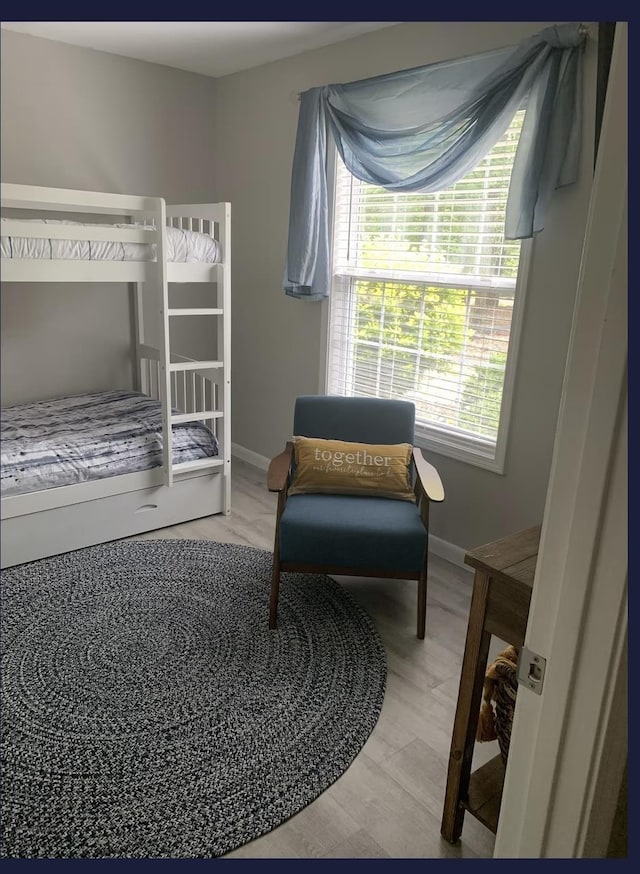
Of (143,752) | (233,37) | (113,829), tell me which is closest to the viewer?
(233,37)

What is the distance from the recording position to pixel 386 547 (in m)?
2.05

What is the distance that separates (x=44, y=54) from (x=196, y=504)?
73.4 inches

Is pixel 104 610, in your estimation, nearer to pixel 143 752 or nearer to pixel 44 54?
pixel 143 752

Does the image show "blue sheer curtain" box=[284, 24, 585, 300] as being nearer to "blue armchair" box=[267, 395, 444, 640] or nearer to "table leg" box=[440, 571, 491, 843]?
"blue armchair" box=[267, 395, 444, 640]

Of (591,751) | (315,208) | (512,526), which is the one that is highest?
(315,208)

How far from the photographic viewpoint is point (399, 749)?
168cm

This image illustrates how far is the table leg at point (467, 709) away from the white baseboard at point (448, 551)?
1263 millimetres

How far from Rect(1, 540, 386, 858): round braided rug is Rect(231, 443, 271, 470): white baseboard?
0.46m

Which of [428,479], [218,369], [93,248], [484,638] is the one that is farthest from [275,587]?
[93,248]

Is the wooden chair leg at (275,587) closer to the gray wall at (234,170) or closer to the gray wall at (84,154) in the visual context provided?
the gray wall at (234,170)

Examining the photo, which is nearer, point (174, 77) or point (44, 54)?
point (44, 54)

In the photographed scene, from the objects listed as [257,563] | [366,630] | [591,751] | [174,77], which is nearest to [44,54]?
[174,77]

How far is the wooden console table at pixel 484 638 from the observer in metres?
1.17

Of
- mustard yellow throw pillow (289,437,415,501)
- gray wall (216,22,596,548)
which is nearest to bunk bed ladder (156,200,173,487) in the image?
gray wall (216,22,596,548)
